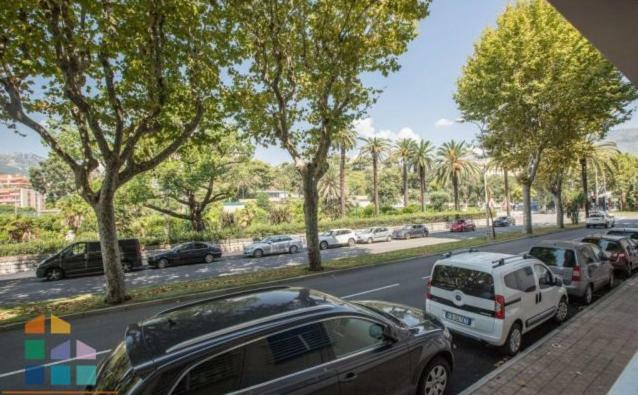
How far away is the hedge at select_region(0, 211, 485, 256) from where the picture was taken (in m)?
22.6

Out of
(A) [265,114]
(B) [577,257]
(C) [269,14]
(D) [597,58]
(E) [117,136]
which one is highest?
(D) [597,58]

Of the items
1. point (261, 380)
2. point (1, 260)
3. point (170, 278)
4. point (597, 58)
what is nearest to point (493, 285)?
point (261, 380)

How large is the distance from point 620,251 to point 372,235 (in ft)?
70.1

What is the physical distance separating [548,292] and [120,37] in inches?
486

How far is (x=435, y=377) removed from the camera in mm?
4332

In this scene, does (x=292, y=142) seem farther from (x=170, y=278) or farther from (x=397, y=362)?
(x=397, y=362)

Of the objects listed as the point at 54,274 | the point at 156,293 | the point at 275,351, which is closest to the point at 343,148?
the point at 54,274

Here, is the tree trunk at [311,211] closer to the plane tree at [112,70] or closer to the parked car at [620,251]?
the plane tree at [112,70]

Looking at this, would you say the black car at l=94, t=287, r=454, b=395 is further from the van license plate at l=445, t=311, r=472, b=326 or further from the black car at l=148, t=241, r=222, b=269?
the black car at l=148, t=241, r=222, b=269

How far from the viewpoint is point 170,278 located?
15953 mm

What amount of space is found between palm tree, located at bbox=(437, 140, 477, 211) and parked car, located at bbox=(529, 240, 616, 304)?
1667 inches

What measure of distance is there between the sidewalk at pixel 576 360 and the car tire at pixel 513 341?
214 millimetres

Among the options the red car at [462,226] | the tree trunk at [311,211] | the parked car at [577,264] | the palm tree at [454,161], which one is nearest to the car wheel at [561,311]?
the parked car at [577,264]

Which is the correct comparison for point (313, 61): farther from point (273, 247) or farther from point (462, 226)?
point (462, 226)
